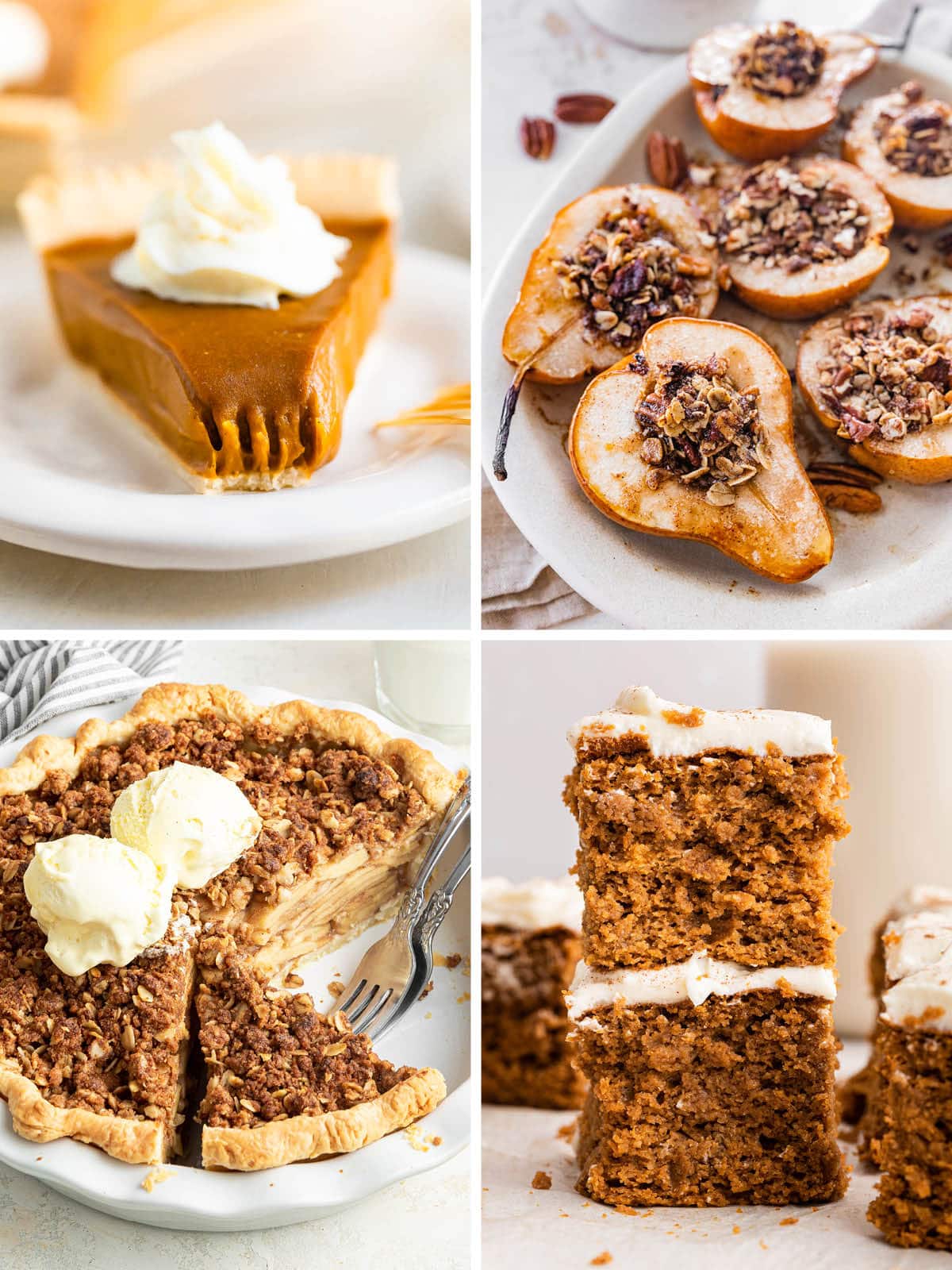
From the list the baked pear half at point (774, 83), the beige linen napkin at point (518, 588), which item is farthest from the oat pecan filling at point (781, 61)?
the beige linen napkin at point (518, 588)

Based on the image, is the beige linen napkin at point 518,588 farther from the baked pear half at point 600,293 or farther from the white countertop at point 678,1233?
the white countertop at point 678,1233

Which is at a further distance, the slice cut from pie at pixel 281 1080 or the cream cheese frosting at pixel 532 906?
the cream cheese frosting at pixel 532 906

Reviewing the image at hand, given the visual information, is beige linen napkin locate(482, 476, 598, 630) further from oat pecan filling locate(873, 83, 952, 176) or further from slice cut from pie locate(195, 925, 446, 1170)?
oat pecan filling locate(873, 83, 952, 176)

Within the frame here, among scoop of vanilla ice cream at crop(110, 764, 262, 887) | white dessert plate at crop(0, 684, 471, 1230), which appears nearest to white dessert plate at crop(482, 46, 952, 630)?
scoop of vanilla ice cream at crop(110, 764, 262, 887)

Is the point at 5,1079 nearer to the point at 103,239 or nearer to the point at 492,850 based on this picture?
the point at 492,850

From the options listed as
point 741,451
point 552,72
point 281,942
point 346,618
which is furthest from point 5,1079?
point 552,72
